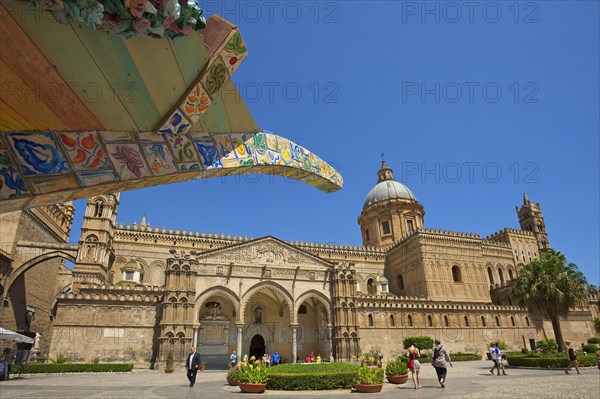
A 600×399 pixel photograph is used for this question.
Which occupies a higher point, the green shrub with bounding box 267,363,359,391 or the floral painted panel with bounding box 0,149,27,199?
the floral painted panel with bounding box 0,149,27,199

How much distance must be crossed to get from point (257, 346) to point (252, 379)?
19.4 meters

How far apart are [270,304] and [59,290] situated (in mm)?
21242

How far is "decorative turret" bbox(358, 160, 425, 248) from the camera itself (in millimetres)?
46594

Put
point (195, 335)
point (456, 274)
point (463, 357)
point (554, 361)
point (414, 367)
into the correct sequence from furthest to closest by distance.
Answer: point (456, 274) < point (463, 357) < point (195, 335) < point (554, 361) < point (414, 367)

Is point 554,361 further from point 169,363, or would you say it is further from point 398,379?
point 169,363

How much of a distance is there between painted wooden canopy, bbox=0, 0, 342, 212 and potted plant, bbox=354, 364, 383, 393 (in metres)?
12.3

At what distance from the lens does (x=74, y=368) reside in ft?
69.3

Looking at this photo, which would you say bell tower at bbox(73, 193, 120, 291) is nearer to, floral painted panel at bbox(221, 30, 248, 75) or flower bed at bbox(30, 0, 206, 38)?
floral painted panel at bbox(221, 30, 248, 75)

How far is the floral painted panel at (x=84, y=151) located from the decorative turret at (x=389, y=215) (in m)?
45.8

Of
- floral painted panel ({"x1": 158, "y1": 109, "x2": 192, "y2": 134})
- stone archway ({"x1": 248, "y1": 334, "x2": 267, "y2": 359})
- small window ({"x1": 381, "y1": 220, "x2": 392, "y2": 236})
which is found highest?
small window ({"x1": 381, "y1": 220, "x2": 392, "y2": 236})

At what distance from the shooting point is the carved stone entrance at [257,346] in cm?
3088

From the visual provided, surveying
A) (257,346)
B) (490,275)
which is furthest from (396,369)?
(490,275)

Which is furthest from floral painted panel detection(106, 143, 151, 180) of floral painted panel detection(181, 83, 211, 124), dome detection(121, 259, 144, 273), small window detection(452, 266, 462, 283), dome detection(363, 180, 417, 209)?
dome detection(363, 180, 417, 209)

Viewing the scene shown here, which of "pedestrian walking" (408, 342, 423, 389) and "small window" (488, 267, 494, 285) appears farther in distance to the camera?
"small window" (488, 267, 494, 285)
